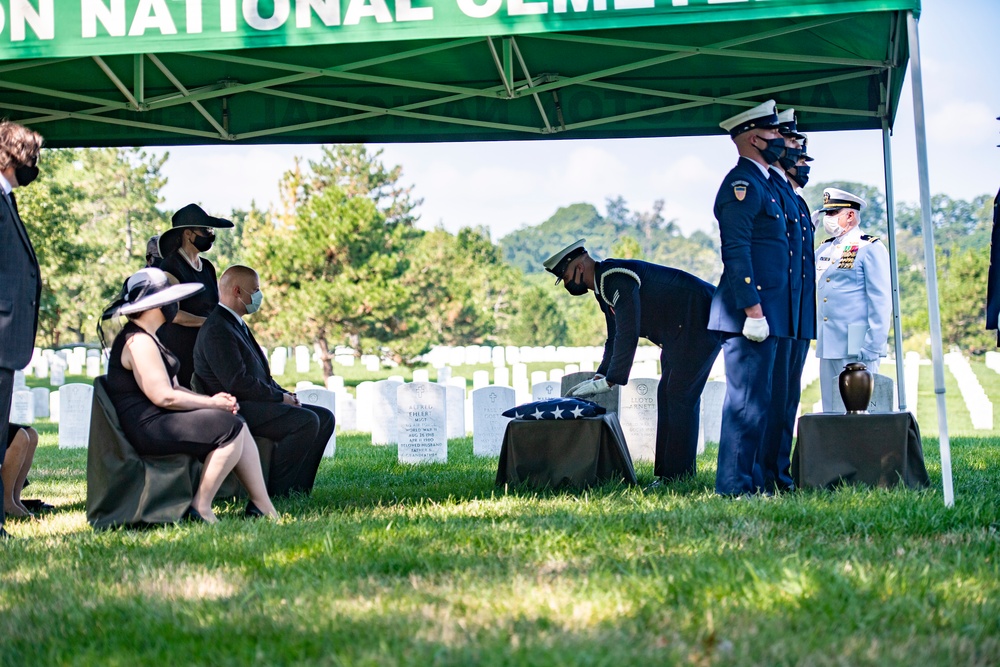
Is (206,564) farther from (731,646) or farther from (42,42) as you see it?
(42,42)

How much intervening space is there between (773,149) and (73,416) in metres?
9.29

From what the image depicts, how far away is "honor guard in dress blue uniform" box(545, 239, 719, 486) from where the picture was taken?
6852mm

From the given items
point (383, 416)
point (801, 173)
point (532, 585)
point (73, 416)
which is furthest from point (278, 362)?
point (532, 585)

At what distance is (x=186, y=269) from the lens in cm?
720

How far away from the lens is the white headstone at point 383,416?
40.7 feet

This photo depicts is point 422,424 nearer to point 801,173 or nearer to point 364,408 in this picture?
point 364,408

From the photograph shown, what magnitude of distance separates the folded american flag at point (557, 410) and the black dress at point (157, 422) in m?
1.89

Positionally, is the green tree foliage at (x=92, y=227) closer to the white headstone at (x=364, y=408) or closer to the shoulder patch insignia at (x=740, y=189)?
the white headstone at (x=364, y=408)

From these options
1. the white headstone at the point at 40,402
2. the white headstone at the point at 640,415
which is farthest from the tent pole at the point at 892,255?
the white headstone at the point at 40,402

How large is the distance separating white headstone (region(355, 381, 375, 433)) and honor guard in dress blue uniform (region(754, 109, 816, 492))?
26.8ft

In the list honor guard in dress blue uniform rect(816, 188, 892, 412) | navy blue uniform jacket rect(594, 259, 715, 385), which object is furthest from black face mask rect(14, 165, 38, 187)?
honor guard in dress blue uniform rect(816, 188, 892, 412)

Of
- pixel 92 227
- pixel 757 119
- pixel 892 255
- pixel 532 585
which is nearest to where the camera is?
pixel 532 585

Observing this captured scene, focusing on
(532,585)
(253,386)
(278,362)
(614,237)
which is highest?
(614,237)

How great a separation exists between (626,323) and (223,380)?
245cm
